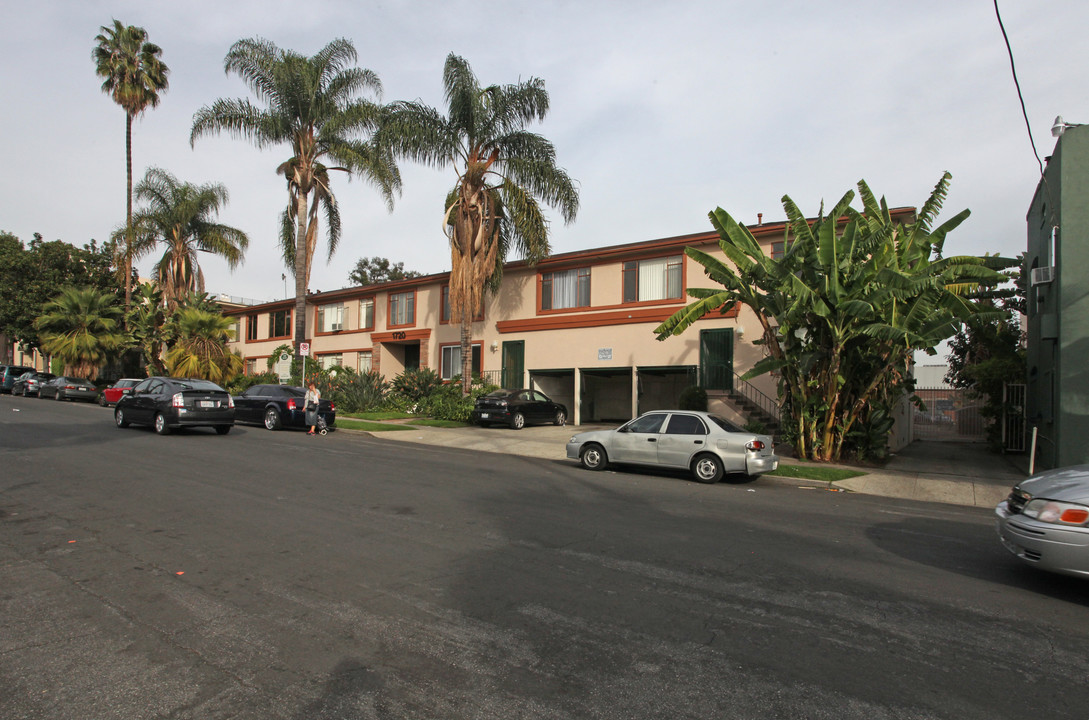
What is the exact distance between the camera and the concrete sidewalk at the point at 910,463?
1305 centimetres

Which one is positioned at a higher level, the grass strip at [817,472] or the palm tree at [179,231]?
the palm tree at [179,231]

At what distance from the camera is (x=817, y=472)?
14.4 metres

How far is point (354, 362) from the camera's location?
3475 cm

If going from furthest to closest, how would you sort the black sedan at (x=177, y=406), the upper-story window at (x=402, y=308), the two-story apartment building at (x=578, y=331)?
the upper-story window at (x=402, y=308) → the two-story apartment building at (x=578, y=331) → the black sedan at (x=177, y=406)

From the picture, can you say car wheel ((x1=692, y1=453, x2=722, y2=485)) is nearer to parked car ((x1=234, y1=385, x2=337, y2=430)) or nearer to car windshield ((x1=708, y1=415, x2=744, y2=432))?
car windshield ((x1=708, y1=415, x2=744, y2=432))

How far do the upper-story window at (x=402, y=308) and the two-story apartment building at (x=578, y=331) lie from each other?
59 millimetres

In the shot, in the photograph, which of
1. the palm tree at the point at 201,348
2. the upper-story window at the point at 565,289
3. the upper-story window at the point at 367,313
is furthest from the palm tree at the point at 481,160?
the palm tree at the point at 201,348

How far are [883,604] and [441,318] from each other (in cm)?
2641

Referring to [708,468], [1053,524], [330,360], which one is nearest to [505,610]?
[1053,524]

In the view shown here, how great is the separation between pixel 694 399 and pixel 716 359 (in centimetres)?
176

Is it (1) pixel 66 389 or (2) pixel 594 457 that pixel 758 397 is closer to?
(2) pixel 594 457

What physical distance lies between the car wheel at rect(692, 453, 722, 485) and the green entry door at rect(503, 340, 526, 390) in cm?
1486

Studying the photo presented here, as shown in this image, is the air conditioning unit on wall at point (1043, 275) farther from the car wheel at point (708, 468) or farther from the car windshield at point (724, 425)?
the car wheel at point (708, 468)

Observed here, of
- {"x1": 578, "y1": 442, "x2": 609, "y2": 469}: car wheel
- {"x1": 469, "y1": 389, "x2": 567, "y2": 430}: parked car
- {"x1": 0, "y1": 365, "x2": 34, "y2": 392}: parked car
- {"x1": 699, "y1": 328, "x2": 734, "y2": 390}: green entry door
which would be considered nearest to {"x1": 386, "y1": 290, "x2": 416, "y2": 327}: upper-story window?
{"x1": 469, "y1": 389, "x2": 567, "y2": 430}: parked car
